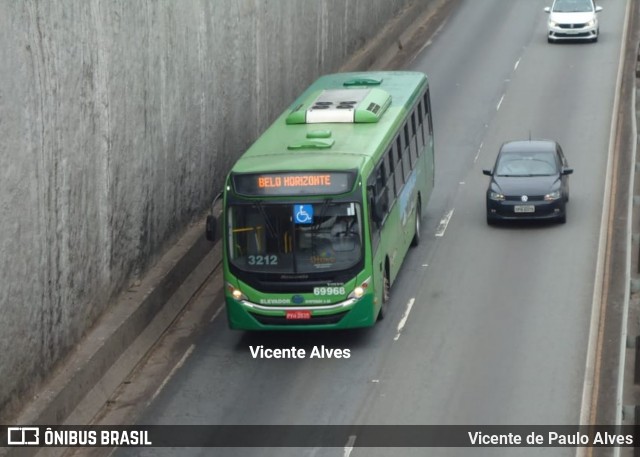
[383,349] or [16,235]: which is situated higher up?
[16,235]

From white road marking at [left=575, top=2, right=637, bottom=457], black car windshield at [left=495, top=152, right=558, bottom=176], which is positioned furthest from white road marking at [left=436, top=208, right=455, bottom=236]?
white road marking at [left=575, top=2, right=637, bottom=457]

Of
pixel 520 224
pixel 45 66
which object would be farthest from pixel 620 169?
pixel 45 66

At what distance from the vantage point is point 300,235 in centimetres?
2211

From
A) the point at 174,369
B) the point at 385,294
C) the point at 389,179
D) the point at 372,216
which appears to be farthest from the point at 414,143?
the point at 174,369

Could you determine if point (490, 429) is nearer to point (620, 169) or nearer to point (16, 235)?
point (16, 235)

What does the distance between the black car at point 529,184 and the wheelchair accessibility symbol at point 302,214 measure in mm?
8018

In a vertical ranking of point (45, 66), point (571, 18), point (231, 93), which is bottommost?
point (571, 18)

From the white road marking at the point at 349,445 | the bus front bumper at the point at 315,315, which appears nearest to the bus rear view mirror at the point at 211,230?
the bus front bumper at the point at 315,315

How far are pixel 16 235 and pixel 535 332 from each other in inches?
350

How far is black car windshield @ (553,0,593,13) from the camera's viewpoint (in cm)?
4906

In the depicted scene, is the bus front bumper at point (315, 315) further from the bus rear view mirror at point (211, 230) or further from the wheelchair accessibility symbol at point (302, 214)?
the wheelchair accessibility symbol at point (302, 214)

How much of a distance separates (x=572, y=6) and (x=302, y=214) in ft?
97.8

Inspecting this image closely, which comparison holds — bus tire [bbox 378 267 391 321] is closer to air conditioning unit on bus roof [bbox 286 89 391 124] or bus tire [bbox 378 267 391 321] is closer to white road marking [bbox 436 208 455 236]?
air conditioning unit on bus roof [bbox 286 89 391 124]

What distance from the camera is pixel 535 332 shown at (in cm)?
2319
